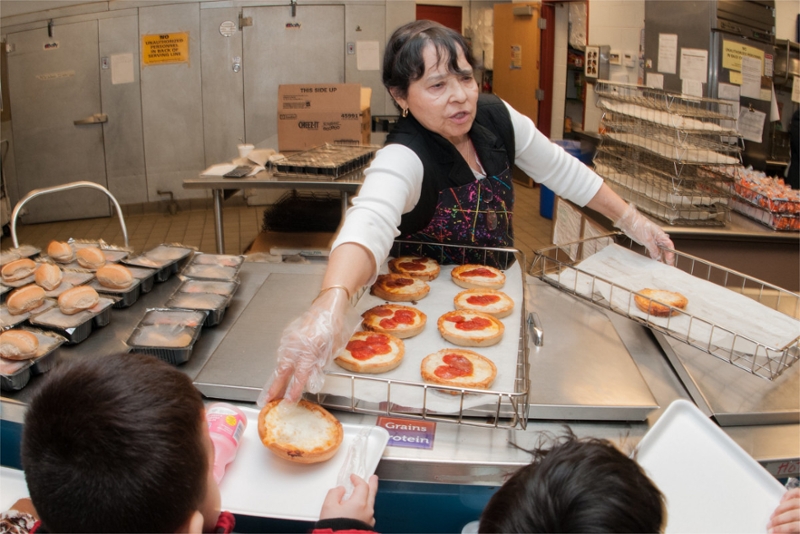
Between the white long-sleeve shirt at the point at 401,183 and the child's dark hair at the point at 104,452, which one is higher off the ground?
the white long-sleeve shirt at the point at 401,183

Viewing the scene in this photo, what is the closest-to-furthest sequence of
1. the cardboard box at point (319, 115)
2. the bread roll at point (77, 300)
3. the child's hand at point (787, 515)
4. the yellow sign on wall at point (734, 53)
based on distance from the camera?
A: 1. the child's hand at point (787, 515)
2. the bread roll at point (77, 300)
3. the yellow sign on wall at point (734, 53)
4. the cardboard box at point (319, 115)

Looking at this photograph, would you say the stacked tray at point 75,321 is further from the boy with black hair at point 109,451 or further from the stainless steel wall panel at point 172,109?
the stainless steel wall panel at point 172,109

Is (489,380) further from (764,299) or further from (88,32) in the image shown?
(88,32)

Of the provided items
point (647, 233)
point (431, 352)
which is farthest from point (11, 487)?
point (647, 233)

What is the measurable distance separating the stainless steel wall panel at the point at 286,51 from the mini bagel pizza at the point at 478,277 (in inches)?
178

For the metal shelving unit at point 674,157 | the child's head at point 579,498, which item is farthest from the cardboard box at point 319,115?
the child's head at point 579,498

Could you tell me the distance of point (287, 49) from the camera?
20.4 ft

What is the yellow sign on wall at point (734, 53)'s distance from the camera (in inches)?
141

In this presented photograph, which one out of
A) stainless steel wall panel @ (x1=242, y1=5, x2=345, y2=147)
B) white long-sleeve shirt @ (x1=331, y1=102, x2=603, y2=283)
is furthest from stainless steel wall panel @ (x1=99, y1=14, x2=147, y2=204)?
white long-sleeve shirt @ (x1=331, y1=102, x2=603, y2=283)

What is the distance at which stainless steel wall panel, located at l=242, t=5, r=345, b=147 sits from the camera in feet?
20.2

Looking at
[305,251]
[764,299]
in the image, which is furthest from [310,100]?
[764,299]

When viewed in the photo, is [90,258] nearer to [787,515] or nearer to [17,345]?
[17,345]

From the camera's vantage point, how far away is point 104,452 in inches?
34.5

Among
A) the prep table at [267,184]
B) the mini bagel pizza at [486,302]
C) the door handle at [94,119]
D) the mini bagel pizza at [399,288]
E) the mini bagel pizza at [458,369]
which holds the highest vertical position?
the door handle at [94,119]
